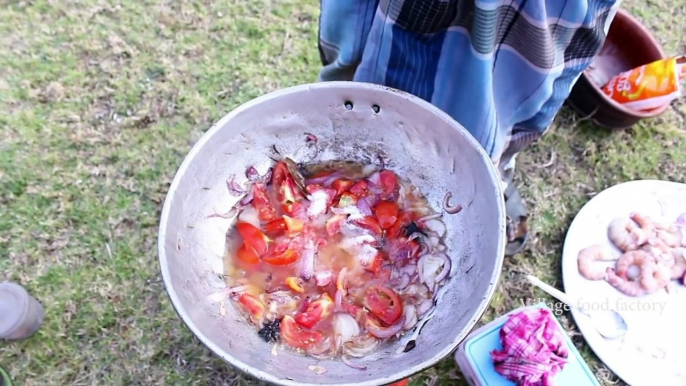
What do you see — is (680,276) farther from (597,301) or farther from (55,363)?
(55,363)

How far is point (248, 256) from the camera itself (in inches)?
50.5

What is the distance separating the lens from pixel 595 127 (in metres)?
2.09

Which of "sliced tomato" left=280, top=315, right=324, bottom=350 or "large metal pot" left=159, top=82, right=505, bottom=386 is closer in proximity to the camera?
"large metal pot" left=159, top=82, right=505, bottom=386

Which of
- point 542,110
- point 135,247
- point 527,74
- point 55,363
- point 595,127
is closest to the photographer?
point 527,74

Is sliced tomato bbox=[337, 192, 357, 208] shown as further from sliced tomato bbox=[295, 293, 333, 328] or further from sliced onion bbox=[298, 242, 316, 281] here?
sliced tomato bbox=[295, 293, 333, 328]

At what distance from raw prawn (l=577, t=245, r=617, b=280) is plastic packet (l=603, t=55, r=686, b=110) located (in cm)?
55

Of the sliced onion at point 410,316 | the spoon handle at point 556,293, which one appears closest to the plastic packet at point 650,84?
the spoon handle at point 556,293

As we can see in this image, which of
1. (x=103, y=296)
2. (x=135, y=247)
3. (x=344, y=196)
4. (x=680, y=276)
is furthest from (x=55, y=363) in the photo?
(x=680, y=276)

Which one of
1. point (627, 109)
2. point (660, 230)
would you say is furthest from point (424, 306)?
point (627, 109)

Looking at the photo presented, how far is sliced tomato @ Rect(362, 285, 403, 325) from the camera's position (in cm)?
121

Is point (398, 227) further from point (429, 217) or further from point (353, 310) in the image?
point (353, 310)

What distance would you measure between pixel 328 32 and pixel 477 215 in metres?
0.51

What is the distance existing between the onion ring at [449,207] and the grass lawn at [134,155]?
609mm

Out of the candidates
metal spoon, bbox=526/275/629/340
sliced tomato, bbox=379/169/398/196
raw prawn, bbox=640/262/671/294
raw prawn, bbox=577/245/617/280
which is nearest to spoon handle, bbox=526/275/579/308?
metal spoon, bbox=526/275/629/340
